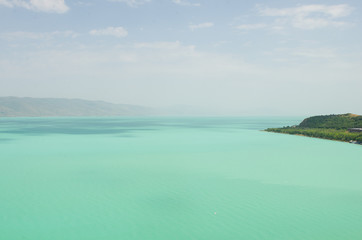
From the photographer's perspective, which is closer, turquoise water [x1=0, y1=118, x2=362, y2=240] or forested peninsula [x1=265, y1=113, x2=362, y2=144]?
turquoise water [x1=0, y1=118, x2=362, y2=240]

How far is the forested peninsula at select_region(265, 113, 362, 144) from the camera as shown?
120 ft

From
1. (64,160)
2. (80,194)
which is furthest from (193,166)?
(64,160)

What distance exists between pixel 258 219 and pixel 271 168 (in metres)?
9.44

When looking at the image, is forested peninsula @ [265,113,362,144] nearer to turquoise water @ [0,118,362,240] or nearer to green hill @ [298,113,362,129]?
green hill @ [298,113,362,129]

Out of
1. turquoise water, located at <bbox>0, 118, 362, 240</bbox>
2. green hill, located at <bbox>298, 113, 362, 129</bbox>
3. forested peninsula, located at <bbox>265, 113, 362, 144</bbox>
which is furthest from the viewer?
green hill, located at <bbox>298, 113, 362, 129</bbox>

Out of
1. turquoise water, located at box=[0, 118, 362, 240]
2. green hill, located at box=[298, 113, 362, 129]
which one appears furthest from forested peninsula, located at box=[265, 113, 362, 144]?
turquoise water, located at box=[0, 118, 362, 240]

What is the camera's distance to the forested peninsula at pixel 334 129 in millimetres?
36688

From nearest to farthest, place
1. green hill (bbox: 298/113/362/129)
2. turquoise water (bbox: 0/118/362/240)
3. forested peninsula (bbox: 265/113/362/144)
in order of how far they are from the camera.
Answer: turquoise water (bbox: 0/118/362/240)
forested peninsula (bbox: 265/113/362/144)
green hill (bbox: 298/113/362/129)

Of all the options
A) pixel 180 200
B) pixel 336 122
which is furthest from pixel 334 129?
pixel 180 200

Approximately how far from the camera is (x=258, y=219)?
9914 millimetres

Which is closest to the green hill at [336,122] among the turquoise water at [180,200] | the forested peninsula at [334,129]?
the forested peninsula at [334,129]

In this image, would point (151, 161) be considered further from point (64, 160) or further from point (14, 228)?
point (14, 228)

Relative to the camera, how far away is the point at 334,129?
4509 cm

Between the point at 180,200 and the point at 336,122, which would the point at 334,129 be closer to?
the point at 336,122
